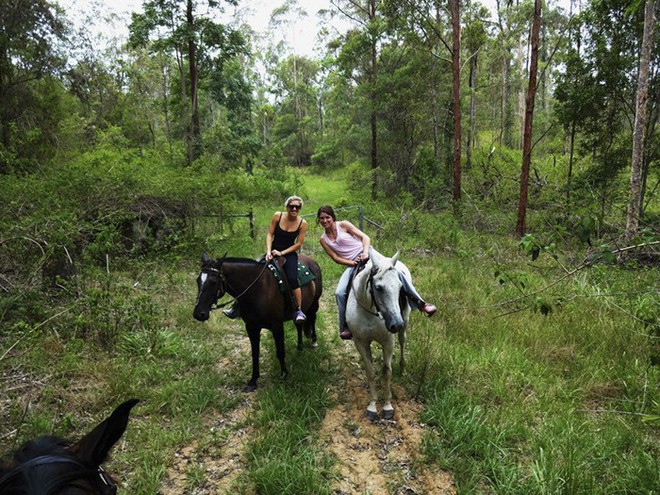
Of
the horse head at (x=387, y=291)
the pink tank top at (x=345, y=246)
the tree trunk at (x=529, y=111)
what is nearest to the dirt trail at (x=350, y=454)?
the horse head at (x=387, y=291)

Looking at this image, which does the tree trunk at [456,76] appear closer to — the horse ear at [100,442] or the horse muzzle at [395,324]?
the horse muzzle at [395,324]

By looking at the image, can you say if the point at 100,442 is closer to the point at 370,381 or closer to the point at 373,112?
the point at 370,381

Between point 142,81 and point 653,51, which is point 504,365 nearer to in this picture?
point 653,51

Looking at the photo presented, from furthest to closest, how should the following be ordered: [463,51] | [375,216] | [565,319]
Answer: [463,51], [375,216], [565,319]

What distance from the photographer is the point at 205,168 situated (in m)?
10.9

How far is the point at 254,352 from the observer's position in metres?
4.24

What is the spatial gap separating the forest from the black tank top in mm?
1578

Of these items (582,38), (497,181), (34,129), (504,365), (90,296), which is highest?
(582,38)

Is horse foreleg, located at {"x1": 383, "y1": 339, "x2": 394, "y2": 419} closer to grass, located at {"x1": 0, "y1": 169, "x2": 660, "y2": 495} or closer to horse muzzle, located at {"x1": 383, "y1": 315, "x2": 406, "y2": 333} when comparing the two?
grass, located at {"x1": 0, "y1": 169, "x2": 660, "y2": 495}

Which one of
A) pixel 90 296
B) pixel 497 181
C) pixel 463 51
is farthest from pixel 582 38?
pixel 90 296

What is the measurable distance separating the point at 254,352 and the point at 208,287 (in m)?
1.05

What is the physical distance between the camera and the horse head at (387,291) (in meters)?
3.14

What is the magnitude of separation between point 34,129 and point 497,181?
15.3 m

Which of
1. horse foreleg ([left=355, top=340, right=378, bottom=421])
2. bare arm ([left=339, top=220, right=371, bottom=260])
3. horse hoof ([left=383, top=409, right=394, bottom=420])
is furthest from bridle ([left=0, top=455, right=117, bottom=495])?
bare arm ([left=339, top=220, right=371, bottom=260])
